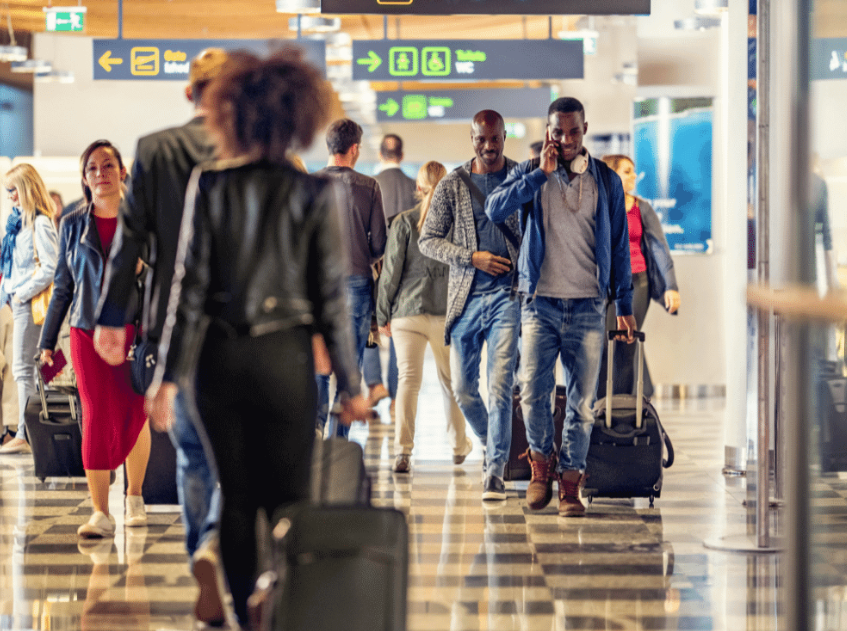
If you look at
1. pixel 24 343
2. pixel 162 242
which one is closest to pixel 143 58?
pixel 24 343

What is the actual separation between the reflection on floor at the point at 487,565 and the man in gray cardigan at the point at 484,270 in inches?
18.9

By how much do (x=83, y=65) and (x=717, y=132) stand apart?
30.7ft

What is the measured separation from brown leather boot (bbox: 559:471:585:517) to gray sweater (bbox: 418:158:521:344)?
105cm

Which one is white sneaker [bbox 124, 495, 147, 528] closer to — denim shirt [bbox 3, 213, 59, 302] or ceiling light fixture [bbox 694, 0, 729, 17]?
denim shirt [bbox 3, 213, 59, 302]

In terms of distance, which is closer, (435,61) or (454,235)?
(454,235)

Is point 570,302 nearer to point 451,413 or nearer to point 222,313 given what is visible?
point 451,413

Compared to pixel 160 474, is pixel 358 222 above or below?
above

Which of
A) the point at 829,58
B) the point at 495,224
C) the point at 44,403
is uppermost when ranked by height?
the point at 829,58

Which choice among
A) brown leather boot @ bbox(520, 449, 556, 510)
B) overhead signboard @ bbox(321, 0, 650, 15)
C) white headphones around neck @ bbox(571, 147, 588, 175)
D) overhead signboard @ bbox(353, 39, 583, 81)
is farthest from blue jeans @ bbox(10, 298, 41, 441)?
overhead signboard @ bbox(353, 39, 583, 81)

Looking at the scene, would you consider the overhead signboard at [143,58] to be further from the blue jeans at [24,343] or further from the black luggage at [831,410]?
the black luggage at [831,410]

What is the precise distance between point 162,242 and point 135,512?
6.77 ft

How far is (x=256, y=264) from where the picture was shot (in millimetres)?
3170

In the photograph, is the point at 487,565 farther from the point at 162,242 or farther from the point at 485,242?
the point at 485,242

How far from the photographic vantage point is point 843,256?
129 inches
